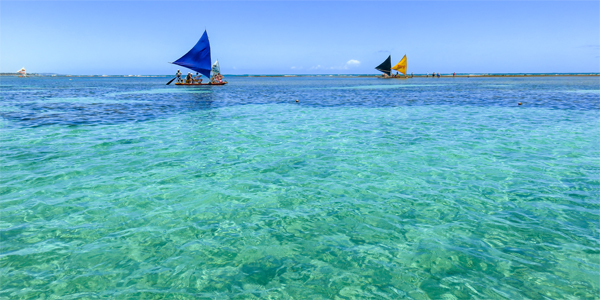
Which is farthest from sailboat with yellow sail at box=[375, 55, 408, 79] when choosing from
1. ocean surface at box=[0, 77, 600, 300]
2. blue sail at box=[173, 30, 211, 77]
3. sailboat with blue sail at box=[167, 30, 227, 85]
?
ocean surface at box=[0, 77, 600, 300]

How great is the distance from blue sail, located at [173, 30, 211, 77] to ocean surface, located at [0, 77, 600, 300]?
45641mm

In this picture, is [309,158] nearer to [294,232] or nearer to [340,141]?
[340,141]

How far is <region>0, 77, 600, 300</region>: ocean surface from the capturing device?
4730mm

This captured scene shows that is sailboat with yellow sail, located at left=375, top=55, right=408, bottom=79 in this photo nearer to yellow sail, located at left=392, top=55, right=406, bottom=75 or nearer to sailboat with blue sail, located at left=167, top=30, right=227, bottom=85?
yellow sail, located at left=392, top=55, right=406, bottom=75

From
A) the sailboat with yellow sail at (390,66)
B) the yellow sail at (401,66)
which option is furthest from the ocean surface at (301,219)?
the yellow sail at (401,66)

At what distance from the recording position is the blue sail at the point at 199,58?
184 ft

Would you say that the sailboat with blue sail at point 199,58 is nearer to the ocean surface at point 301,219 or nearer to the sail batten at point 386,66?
the ocean surface at point 301,219

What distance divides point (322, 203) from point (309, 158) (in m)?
3.95

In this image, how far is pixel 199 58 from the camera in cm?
5778

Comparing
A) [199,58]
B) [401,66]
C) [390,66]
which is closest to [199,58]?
[199,58]

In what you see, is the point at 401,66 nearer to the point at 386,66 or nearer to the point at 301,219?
the point at 386,66

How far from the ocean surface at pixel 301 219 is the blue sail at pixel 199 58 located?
4564 cm

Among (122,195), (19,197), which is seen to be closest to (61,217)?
(122,195)

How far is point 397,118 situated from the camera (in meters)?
20.9
